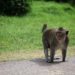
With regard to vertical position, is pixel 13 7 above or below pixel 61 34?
below

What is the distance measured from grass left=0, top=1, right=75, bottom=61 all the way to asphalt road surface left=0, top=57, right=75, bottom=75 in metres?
1.72

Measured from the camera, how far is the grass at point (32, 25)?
1401 cm

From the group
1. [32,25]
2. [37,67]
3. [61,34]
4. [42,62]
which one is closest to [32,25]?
[32,25]

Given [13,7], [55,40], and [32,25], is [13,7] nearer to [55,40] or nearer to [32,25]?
[32,25]

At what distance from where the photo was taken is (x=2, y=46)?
45.1ft

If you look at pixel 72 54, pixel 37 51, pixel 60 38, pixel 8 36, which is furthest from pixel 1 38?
pixel 60 38

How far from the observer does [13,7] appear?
21.1 meters

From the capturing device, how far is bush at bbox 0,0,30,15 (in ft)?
68.4

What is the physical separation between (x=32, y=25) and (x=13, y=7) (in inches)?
109

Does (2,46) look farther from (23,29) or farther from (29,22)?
(29,22)

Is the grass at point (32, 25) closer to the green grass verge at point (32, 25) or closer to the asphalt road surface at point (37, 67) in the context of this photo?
the green grass verge at point (32, 25)

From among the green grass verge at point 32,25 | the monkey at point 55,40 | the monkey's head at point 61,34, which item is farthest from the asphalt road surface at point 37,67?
the green grass verge at point 32,25

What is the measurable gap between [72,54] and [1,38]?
3804 mm

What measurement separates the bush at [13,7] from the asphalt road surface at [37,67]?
10.2 m
